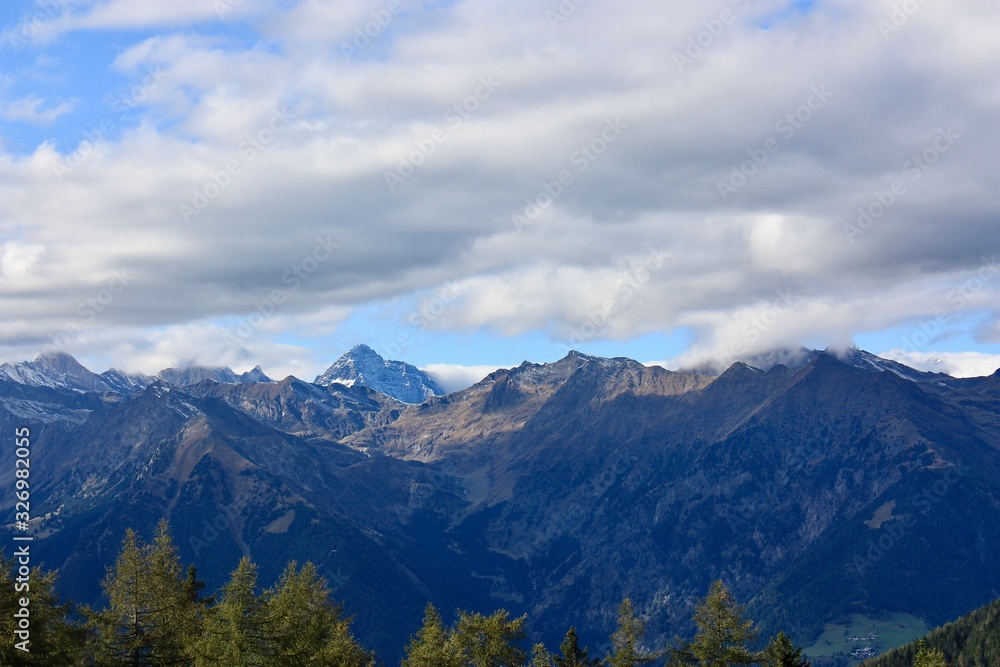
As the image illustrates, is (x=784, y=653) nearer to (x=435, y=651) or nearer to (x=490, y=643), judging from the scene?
(x=490, y=643)

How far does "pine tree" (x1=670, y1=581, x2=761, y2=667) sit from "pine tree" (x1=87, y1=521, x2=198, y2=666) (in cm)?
4549

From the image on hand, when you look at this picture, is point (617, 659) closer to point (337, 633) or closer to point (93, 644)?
point (337, 633)

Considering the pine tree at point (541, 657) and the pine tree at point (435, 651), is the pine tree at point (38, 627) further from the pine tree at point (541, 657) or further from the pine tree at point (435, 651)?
the pine tree at point (541, 657)

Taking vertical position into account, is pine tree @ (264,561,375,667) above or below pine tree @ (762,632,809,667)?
above

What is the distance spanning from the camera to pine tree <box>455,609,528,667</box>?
319 ft

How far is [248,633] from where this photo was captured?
89.2 meters

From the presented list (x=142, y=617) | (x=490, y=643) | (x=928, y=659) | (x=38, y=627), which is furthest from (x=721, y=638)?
(x=38, y=627)

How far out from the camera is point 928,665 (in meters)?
98.2

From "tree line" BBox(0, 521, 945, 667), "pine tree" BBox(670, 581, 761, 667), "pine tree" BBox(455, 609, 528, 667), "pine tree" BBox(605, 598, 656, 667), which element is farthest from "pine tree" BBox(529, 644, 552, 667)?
"pine tree" BBox(670, 581, 761, 667)

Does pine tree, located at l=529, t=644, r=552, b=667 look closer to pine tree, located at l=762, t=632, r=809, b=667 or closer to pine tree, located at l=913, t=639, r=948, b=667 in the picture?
pine tree, located at l=762, t=632, r=809, b=667

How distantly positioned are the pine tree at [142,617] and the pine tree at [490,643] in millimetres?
25298

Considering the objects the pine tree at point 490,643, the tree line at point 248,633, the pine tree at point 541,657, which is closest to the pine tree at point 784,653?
the tree line at point 248,633

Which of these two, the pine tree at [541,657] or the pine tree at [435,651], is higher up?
the pine tree at [435,651]

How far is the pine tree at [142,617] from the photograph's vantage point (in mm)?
90938
